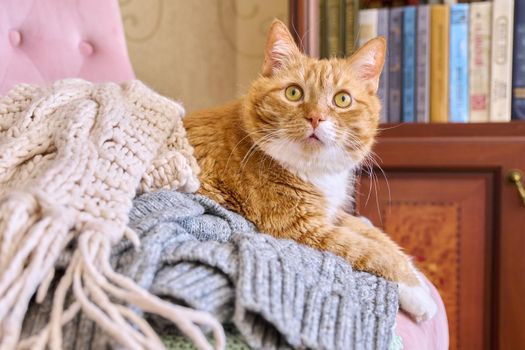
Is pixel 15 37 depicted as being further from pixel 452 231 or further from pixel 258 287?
pixel 452 231

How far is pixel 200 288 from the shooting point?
0.42 metres

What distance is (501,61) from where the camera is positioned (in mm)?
1211

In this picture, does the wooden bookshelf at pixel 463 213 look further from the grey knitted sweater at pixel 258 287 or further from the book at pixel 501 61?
the grey knitted sweater at pixel 258 287

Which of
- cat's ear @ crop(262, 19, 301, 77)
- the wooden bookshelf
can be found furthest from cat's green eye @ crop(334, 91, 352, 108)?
the wooden bookshelf

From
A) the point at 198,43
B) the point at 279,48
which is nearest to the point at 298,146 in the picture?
the point at 279,48

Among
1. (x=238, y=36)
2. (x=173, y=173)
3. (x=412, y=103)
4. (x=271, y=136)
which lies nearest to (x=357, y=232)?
(x=271, y=136)

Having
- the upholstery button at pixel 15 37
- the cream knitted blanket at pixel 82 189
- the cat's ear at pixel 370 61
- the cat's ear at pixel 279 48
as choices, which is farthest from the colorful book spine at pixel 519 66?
the upholstery button at pixel 15 37

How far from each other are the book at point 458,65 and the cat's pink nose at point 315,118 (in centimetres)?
63

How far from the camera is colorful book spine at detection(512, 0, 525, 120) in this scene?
1190mm

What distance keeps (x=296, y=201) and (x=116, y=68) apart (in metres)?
0.58

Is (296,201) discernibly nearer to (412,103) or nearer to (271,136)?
(271,136)

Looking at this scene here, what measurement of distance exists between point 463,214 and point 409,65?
0.42 m

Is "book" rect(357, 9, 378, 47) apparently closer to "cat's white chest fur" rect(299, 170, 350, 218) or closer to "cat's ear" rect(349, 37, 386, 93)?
"cat's ear" rect(349, 37, 386, 93)

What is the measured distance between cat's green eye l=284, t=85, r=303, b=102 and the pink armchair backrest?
45cm
